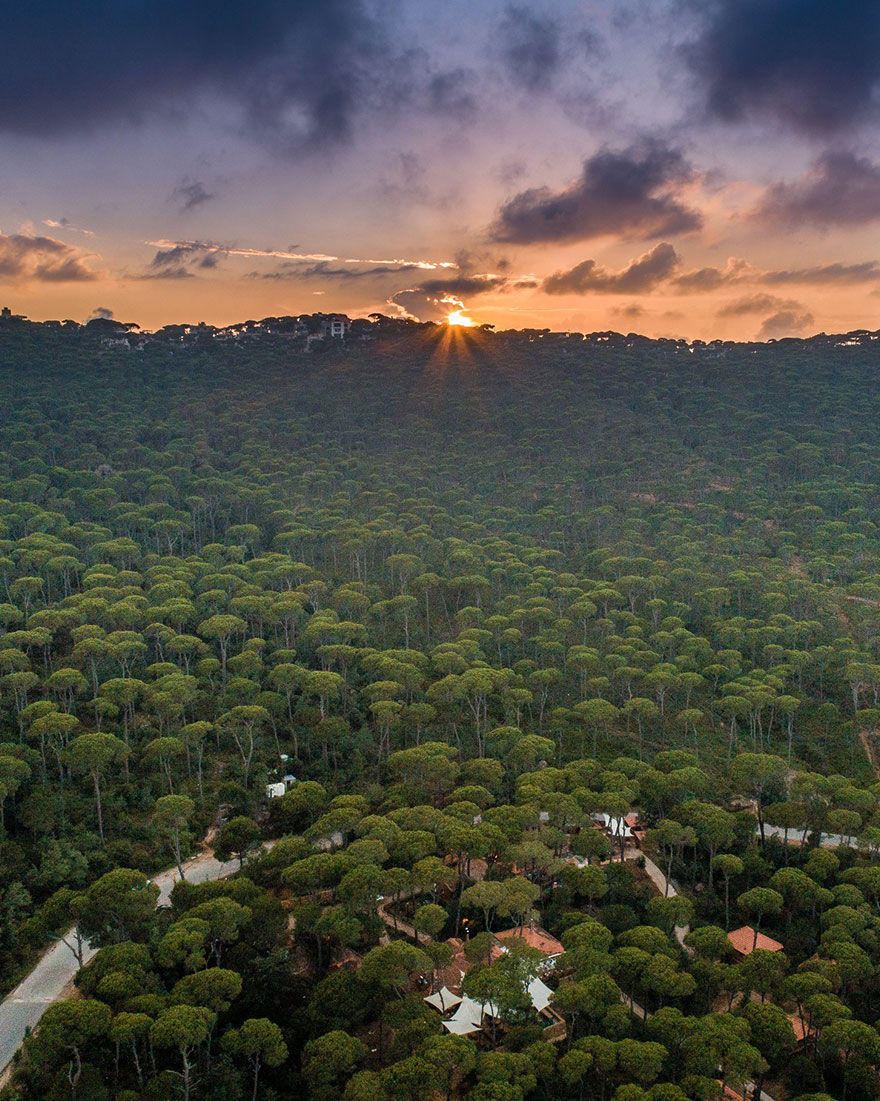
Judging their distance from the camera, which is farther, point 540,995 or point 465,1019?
point 540,995

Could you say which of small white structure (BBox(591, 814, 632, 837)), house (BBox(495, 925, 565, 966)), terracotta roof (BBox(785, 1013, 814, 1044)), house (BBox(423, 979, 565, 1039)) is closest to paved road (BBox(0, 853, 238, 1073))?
house (BBox(423, 979, 565, 1039))

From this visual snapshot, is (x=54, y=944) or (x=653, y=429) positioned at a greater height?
(x=653, y=429)

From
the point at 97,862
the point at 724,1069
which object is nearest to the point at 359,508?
the point at 97,862

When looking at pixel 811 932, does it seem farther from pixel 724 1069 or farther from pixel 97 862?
pixel 97 862

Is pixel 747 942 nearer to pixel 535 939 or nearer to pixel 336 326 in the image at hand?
pixel 535 939

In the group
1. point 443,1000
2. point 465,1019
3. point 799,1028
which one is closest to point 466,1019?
point 465,1019
